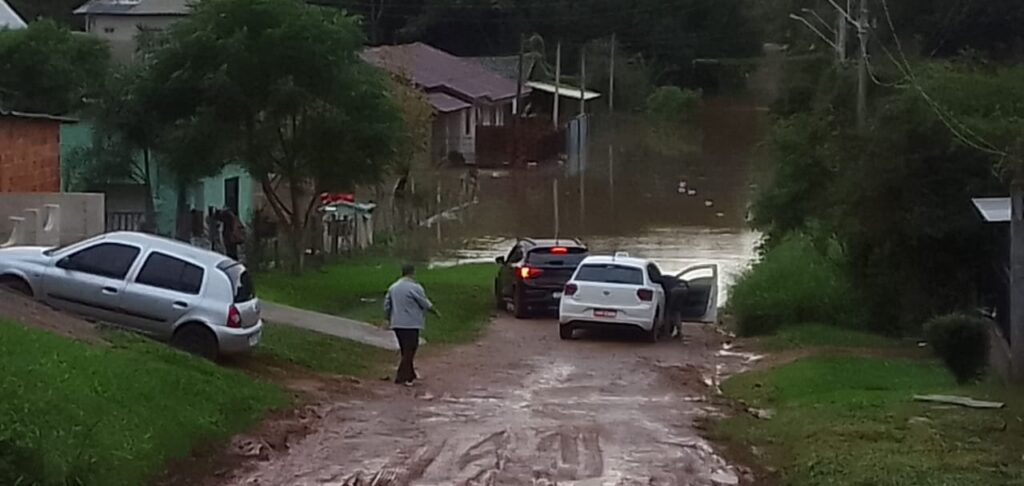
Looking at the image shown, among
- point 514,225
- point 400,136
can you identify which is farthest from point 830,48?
point 400,136

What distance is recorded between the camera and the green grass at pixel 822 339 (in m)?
27.1

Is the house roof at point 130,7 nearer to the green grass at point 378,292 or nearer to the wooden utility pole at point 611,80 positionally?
the green grass at point 378,292

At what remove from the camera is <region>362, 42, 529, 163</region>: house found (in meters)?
74.9

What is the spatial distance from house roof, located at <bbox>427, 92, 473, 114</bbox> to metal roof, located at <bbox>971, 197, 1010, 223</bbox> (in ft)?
161

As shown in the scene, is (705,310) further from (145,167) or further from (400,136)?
(145,167)

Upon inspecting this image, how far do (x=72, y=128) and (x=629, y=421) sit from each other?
23067 mm

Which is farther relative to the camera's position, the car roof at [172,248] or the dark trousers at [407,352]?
the dark trousers at [407,352]

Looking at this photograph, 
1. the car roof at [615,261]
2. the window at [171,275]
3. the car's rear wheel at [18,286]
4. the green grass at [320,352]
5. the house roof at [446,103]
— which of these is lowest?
the green grass at [320,352]

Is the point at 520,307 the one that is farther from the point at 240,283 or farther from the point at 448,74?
the point at 448,74

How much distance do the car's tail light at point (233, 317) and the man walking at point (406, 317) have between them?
234 cm

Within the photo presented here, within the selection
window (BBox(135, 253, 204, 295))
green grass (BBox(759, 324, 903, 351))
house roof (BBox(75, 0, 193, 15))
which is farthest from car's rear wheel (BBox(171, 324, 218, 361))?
house roof (BBox(75, 0, 193, 15))

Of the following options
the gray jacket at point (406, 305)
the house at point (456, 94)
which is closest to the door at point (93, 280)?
the gray jacket at point (406, 305)

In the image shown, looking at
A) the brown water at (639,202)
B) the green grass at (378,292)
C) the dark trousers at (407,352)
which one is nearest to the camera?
the dark trousers at (407,352)

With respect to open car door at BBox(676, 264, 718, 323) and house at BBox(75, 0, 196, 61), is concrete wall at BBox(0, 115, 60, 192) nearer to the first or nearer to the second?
open car door at BBox(676, 264, 718, 323)
